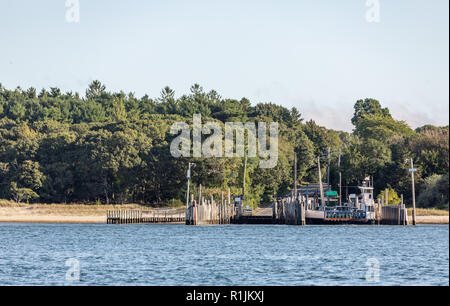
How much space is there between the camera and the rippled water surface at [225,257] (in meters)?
38.9

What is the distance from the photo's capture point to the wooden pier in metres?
91.8

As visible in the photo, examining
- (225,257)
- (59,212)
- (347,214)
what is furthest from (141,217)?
(225,257)

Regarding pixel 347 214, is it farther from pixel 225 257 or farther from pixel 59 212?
pixel 225 257

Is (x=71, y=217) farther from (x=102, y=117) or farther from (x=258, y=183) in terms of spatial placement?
(x=102, y=117)

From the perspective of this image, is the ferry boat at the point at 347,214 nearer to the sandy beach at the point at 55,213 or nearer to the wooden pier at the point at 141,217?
the wooden pier at the point at 141,217

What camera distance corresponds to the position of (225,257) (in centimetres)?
4981

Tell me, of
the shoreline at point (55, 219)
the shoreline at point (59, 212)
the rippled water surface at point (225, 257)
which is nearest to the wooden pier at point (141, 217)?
the shoreline at point (59, 212)

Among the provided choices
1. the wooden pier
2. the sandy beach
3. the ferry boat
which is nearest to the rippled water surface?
the ferry boat

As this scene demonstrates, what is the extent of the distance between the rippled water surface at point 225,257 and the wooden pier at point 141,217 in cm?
1586

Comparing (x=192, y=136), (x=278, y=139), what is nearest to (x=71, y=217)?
(x=192, y=136)

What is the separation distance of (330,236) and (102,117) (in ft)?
249

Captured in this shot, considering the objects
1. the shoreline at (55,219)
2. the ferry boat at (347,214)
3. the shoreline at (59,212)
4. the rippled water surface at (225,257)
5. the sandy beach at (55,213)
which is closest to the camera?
the rippled water surface at (225,257)

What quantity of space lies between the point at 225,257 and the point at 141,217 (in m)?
44.4

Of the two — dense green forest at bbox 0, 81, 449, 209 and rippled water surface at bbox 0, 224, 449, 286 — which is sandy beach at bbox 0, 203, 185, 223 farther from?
rippled water surface at bbox 0, 224, 449, 286
